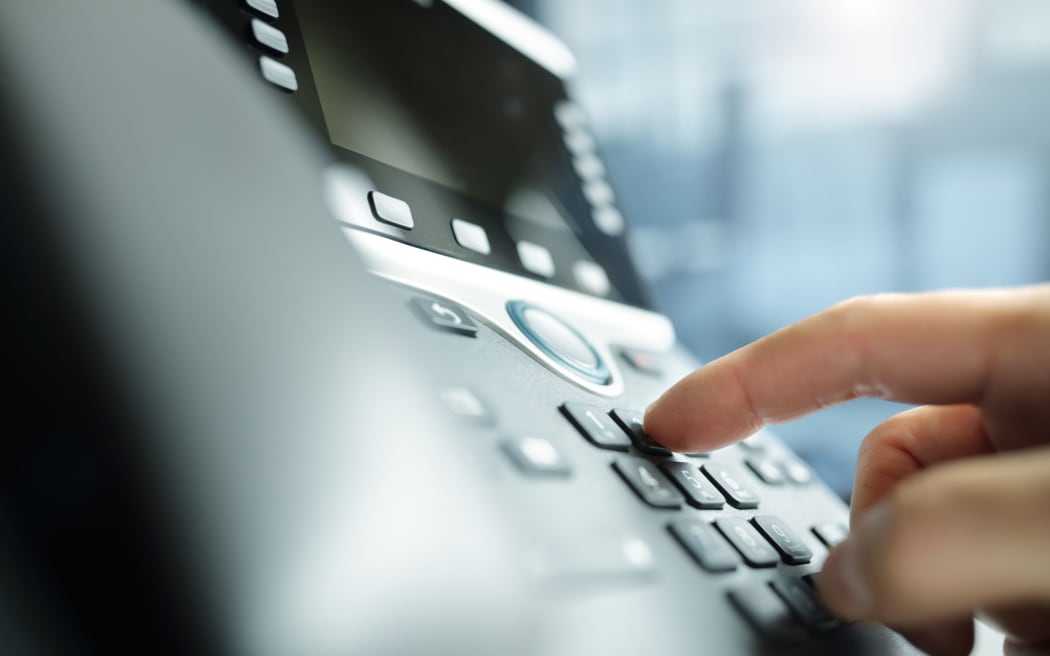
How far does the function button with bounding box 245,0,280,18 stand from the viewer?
0.99ft

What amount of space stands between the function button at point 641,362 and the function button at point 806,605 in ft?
0.48

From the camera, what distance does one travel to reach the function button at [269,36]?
0.97 feet

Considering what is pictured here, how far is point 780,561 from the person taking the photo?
0.93 ft

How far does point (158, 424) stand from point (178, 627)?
0.13 feet

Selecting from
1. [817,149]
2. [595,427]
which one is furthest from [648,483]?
[817,149]

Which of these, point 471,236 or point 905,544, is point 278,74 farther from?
point 905,544

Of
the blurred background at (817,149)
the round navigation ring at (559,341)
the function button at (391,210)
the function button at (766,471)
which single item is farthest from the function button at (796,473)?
the blurred background at (817,149)

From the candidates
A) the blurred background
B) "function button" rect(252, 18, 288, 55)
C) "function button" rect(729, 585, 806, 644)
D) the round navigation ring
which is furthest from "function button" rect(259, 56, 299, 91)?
the blurred background

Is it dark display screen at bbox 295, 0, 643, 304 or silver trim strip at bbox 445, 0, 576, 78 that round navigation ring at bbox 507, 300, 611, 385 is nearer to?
dark display screen at bbox 295, 0, 643, 304

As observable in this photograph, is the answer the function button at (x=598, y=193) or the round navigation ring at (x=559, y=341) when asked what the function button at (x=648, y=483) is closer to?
the round navigation ring at (x=559, y=341)

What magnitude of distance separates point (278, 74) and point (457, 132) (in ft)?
0.38

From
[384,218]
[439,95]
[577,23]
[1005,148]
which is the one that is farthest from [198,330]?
[577,23]

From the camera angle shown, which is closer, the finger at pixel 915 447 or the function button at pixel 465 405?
the function button at pixel 465 405

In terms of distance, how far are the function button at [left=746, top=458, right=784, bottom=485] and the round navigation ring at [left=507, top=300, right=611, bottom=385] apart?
0.26 ft
